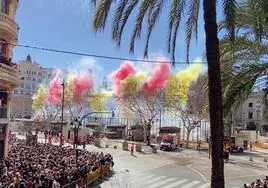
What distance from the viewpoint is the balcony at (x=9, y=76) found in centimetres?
2963

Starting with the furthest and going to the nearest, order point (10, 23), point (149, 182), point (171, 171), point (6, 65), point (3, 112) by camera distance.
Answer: point (171, 171), point (3, 112), point (149, 182), point (10, 23), point (6, 65)

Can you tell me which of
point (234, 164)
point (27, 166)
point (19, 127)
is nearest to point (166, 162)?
point (234, 164)

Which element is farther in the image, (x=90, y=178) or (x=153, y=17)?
(x=90, y=178)

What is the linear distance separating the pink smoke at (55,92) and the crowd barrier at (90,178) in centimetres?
5305

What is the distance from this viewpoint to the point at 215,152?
34.7ft

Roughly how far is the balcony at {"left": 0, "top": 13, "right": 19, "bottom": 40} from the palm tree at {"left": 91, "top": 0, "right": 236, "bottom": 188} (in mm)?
18532

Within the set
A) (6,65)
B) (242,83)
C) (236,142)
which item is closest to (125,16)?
(242,83)

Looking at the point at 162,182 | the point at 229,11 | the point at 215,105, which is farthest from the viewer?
the point at 162,182

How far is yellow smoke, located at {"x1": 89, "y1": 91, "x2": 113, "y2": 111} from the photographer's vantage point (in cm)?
9525

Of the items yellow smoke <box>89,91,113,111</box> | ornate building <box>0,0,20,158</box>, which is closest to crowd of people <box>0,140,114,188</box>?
ornate building <box>0,0,20,158</box>

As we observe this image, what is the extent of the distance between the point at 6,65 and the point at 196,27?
20.4 meters

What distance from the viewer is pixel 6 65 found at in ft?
99.0

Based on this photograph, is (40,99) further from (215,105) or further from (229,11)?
(215,105)

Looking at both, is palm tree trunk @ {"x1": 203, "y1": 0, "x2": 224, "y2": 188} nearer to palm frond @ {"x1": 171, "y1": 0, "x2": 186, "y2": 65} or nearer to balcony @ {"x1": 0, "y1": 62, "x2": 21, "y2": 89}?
palm frond @ {"x1": 171, "y1": 0, "x2": 186, "y2": 65}
